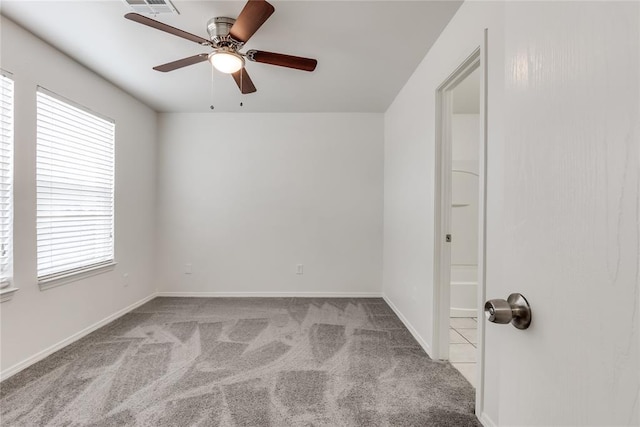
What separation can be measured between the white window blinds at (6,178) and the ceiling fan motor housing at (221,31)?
4.80ft

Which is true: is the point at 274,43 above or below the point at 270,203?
above

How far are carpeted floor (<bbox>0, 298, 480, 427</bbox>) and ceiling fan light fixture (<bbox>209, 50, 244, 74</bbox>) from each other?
2.18 meters

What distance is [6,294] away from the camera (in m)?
2.04

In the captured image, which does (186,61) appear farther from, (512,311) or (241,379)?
(512,311)

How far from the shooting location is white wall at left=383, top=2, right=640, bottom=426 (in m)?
0.38

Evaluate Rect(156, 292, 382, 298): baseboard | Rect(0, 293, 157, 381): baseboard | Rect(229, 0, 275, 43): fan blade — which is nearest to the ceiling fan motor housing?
Rect(229, 0, 275, 43): fan blade

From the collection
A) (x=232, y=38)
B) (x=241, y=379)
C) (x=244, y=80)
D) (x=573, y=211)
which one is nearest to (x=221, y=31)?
(x=232, y=38)

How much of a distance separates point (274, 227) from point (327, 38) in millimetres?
2450

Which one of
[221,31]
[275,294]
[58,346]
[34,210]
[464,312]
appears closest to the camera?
[221,31]

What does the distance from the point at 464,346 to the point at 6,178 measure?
380 centimetres

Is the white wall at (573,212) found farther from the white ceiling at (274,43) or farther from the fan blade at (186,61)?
the fan blade at (186,61)

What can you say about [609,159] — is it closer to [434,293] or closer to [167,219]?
[434,293]

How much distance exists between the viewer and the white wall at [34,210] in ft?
6.97

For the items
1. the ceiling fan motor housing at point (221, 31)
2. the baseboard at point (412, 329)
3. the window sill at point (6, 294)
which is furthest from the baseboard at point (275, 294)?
the ceiling fan motor housing at point (221, 31)
